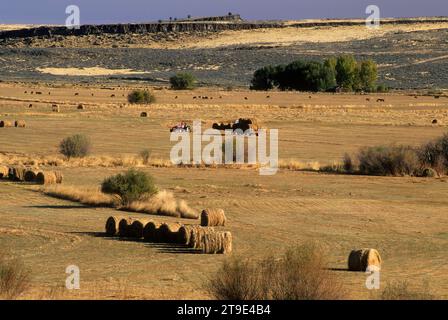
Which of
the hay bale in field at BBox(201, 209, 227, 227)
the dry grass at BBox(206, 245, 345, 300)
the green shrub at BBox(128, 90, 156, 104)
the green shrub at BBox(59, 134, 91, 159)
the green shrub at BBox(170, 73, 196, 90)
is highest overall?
the green shrub at BBox(170, 73, 196, 90)

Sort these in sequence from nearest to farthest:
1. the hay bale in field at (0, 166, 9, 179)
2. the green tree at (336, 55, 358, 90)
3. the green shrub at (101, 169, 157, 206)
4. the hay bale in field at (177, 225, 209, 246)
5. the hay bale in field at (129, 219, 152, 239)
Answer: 1. the hay bale in field at (177, 225, 209, 246)
2. the hay bale in field at (129, 219, 152, 239)
3. the green shrub at (101, 169, 157, 206)
4. the hay bale in field at (0, 166, 9, 179)
5. the green tree at (336, 55, 358, 90)

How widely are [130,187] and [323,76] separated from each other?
83.2 meters

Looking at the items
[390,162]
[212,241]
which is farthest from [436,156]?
[212,241]

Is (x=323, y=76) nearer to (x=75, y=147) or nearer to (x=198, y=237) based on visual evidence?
(x=75, y=147)

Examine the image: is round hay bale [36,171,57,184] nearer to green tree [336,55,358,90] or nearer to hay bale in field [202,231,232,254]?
hay bale in field [202,231,232,254]

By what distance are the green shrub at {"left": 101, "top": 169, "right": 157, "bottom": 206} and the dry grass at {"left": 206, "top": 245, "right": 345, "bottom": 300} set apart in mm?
15636

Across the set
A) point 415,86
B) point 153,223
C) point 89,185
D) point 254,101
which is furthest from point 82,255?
point 415,86

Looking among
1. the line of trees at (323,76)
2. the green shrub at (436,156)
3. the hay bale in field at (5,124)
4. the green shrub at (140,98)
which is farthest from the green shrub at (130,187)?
the line of trees at (323,76)

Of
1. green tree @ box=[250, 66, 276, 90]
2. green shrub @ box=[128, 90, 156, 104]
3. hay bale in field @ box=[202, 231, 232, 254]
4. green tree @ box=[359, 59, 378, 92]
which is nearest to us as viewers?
hay bale in field @ box=[202, 231, 232, 254]

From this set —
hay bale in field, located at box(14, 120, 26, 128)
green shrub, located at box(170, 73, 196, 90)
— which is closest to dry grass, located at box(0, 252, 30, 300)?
hay bale in field, located at box(14, 120, 26, 128)

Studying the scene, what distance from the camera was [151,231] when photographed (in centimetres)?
2384

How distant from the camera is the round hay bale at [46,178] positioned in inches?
1369

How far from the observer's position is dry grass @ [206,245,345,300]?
44.2 ft

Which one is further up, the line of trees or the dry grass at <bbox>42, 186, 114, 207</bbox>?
the line of trees
